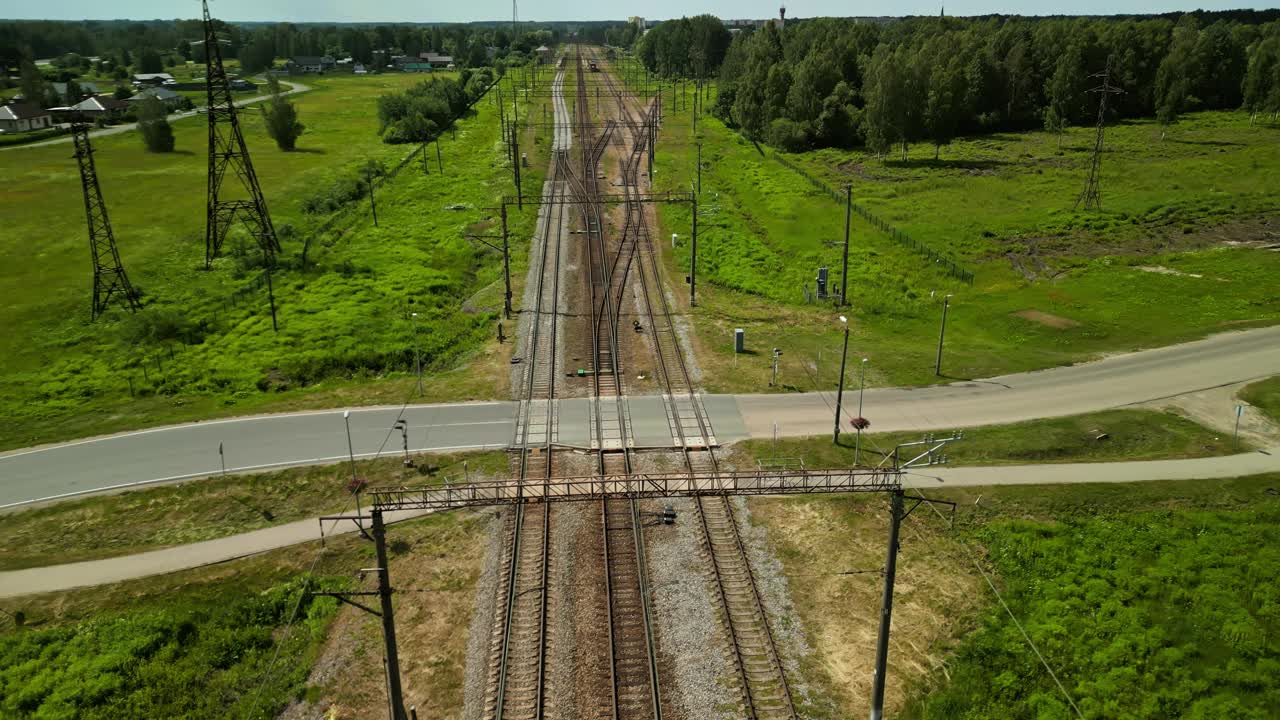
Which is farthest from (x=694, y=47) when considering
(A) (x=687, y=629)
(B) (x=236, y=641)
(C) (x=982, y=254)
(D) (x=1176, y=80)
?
(B) (x=236, y=641)

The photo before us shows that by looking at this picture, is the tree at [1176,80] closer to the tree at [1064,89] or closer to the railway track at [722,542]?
the tree at [1064,89]

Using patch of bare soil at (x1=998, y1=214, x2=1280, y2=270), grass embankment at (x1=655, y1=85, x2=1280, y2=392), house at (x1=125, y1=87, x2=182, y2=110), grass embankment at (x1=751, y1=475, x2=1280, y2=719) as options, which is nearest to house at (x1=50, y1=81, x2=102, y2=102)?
→ house at (x1=125, y1=87, x2=182, y2=110)

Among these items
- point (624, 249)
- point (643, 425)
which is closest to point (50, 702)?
point (643, 425)

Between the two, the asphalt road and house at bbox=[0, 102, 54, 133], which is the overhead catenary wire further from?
house at bbox=[0, 102, 54, 133]

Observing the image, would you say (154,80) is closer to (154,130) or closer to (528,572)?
(154,130)

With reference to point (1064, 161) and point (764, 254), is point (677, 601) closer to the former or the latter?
point (764, 254)
